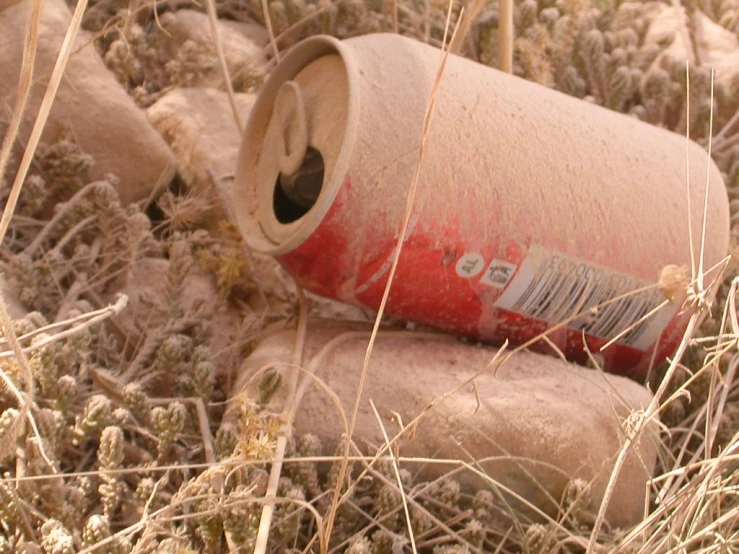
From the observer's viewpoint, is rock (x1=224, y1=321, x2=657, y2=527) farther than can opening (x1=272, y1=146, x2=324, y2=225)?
No

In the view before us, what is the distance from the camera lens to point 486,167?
4.04 feet

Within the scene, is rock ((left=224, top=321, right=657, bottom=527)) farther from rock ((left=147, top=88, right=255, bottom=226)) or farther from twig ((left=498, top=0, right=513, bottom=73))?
twig ((left=498, top=0, right=513, bottom=73))

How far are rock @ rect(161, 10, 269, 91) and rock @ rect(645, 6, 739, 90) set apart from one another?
3.12 feet

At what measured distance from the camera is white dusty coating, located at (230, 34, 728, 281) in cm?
119

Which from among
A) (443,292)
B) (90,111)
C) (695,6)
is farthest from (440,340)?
(695,6)

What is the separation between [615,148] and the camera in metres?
1.35

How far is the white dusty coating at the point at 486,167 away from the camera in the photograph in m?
1.19

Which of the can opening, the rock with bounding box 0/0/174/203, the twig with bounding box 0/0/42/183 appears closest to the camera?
the twig with bounding box 0/0/42/183

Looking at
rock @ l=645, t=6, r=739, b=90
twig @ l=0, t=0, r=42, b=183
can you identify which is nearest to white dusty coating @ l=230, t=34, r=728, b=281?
twig @ l=0, t=0, r=42, b=183

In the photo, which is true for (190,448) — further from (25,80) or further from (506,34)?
(506,34)

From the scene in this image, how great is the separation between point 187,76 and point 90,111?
272 mm

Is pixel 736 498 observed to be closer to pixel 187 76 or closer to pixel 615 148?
pixel 615 148

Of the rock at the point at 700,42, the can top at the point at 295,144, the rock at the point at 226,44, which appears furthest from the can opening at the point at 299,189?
the rock at the point at 700,42

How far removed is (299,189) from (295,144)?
0.24 ft
